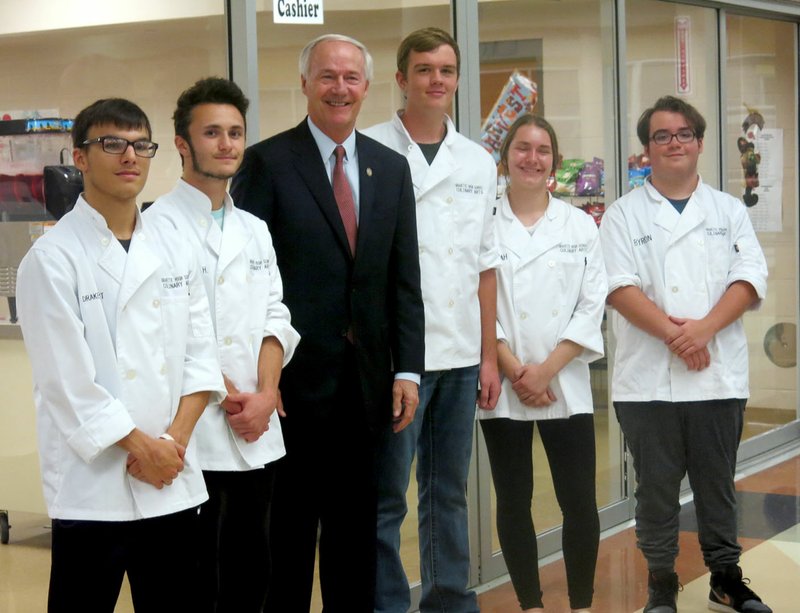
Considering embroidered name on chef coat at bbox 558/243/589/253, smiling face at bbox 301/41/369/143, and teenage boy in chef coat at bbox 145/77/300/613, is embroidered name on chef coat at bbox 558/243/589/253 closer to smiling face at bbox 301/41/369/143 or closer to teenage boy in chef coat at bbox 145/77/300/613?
smiling face at bbox 301/41/369/143

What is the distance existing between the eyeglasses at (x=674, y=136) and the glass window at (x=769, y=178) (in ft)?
8.66

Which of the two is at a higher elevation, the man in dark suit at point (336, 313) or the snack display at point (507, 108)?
the snack display at point (507, 108)

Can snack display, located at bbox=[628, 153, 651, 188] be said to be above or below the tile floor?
above

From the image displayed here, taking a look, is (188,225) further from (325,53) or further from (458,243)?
(458,243)

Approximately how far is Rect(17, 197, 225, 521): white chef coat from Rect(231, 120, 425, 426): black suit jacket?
20.9 inches

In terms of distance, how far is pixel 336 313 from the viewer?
10.1 ft

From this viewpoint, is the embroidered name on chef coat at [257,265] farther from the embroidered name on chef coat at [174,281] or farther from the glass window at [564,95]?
the glass window at [564,95]

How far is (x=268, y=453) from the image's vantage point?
2.86 meters

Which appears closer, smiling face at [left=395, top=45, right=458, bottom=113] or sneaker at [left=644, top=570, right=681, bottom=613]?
smiling face at [left=395, top=45, right=458, bottom=113]

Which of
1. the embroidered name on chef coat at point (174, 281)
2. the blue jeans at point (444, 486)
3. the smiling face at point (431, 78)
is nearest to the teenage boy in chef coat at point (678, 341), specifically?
the blue jeans at point (444, 486)

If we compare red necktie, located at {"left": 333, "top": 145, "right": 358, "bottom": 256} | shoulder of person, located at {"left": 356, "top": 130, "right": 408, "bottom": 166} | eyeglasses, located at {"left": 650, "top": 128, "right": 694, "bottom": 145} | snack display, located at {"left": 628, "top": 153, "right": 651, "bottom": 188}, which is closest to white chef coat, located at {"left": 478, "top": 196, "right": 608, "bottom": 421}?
eyeglasses, located at {"left": 650, "top": 128, "right": 694, "bottom": 145}

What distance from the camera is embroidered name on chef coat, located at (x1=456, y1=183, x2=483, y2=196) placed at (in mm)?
3479

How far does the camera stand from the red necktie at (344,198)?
3.12m

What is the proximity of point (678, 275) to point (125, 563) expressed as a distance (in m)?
2.10
